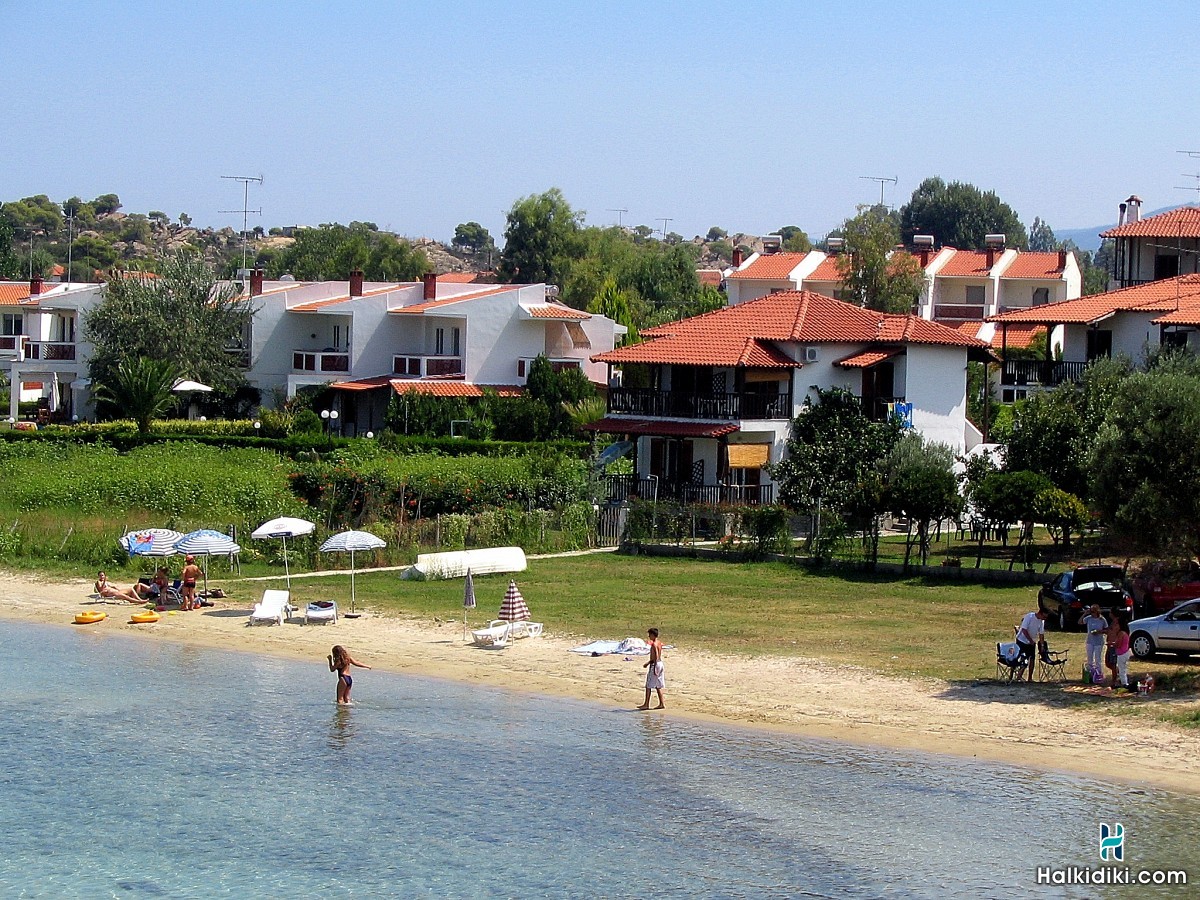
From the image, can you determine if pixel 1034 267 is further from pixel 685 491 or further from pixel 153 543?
pixel 153 543

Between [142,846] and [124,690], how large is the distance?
326 inches

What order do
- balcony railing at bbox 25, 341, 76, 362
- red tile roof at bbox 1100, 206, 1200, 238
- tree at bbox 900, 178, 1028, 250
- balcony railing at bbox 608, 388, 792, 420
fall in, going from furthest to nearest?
1. tree at bbox 900, 178, 1028, 250
2. balcony railing at bbox 25, 341, 76, 362
3. red tile roof at bbox 1100, 206, 1200, 238
4. balcony railing at bbox 608, 388, 792, 420

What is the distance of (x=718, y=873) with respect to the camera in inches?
730

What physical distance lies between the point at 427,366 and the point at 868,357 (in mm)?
25287

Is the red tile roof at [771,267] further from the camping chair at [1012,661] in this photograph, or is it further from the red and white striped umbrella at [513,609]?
the camping chair at [1012,661]

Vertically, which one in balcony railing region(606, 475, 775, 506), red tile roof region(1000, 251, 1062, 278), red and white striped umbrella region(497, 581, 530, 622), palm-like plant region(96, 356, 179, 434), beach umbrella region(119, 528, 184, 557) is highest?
red tile roof region(1000, 251, 1062, 278)

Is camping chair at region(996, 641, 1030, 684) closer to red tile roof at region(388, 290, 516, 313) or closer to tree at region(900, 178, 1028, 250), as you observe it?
red tile roof at region(388, 290, 516, 313)

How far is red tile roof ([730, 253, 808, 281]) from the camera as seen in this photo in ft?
312

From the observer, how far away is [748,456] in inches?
1906

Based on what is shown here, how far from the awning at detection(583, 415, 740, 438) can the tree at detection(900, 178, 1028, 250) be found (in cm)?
11509

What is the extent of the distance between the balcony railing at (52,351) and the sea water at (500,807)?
171 ft

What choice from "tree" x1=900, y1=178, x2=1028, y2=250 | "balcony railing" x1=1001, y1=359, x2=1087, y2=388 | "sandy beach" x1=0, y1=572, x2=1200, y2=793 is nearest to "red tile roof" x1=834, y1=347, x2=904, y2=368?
"balcony railing" x1=1001, y1=359, x2=1087, y2=388

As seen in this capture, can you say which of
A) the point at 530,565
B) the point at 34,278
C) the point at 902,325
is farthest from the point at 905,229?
the point at 530,565

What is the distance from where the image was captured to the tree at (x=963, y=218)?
160750 millimetres
